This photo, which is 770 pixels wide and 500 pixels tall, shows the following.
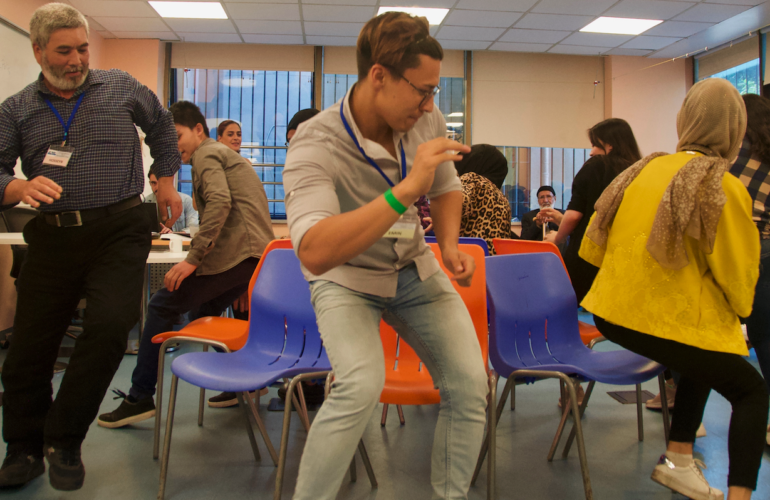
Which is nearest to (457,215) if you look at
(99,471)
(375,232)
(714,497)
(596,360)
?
(375,232)

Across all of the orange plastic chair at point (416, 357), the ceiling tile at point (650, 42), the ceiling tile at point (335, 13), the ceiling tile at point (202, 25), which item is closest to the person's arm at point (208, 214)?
the orange plastic chair at point (416, 357)

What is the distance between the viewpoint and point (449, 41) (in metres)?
6.70

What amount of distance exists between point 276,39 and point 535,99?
11.6 feet

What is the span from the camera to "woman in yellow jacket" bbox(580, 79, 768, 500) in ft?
4.51

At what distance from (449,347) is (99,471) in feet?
4.66

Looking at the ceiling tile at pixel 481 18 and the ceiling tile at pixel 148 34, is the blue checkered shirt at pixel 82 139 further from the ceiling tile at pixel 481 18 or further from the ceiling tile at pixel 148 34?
the ceiling tile at pixel 148 34

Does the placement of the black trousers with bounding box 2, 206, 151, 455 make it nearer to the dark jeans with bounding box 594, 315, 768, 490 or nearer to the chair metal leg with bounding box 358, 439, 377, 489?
the chair metal leg with bounding box 358, 439, 377, 489

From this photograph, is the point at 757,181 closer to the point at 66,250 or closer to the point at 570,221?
the point at 570,221

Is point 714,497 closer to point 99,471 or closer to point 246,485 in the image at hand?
point 246,485

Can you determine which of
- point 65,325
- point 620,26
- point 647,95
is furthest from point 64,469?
point 647,95

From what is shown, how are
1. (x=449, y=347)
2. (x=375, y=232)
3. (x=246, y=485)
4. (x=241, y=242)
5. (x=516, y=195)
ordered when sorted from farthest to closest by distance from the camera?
(x=516, y=195)
(x=241, y=242)
(x=246, y=485)
(x=449, y=347)
(x=375, y=232)

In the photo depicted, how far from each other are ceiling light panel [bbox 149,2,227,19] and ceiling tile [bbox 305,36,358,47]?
→ 3.86 ft

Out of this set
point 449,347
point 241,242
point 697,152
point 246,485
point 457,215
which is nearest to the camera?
point 449,347

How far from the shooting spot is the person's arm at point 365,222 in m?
0.95
